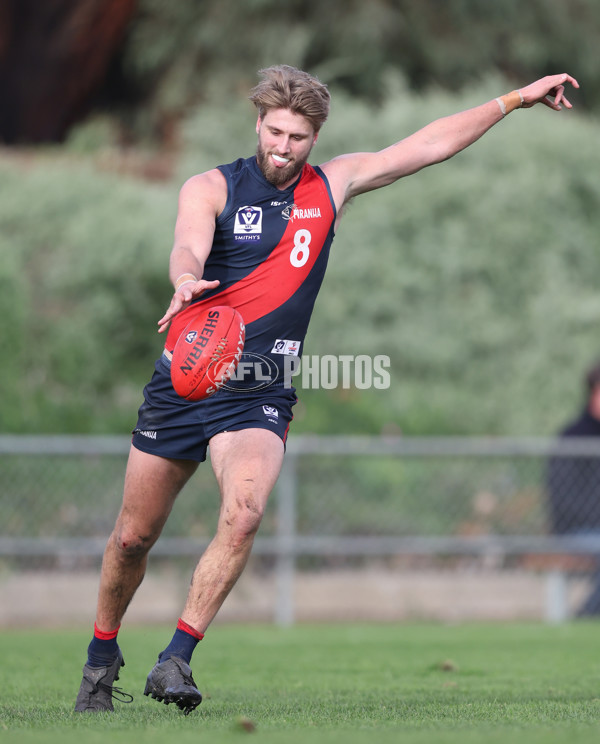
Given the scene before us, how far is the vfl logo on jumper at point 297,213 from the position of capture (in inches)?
205

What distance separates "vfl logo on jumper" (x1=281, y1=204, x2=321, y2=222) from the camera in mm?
5199

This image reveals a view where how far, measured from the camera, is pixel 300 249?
5.20 meters

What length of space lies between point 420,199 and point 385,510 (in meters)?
4.99

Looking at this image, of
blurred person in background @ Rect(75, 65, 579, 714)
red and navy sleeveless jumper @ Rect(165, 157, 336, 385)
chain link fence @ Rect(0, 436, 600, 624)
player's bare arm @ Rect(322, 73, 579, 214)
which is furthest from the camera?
chain link fence @ Rect(0, 436, 600, 624)

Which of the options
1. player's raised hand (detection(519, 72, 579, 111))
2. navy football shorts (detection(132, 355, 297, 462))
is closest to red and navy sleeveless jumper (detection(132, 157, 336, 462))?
navy football shorts (detection(132, 355, 297, 462))

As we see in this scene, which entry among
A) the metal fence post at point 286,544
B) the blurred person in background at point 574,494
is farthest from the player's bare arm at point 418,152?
the blurred person in background at point 574,494

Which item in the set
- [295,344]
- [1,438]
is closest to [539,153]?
[1,438]

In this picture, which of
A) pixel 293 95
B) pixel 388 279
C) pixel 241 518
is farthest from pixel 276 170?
pixel 388 279

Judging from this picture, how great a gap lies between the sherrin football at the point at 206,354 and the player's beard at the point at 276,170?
0.74m

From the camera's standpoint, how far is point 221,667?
7211 mm

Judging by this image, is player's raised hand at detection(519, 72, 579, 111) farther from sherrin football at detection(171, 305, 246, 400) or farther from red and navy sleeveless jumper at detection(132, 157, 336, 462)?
sherrin football at detection(171, 305, 246, 400)

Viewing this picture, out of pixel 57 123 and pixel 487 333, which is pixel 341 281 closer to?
pixel 487 333

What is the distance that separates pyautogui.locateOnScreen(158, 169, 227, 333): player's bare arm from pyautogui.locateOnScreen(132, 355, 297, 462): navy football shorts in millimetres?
519

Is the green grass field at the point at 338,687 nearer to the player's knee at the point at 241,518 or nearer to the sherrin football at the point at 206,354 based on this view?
the player's knee at the point at 241,518
